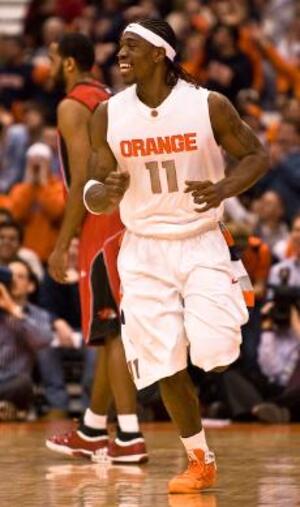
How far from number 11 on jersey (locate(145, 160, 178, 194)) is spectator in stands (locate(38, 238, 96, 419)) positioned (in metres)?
4.60

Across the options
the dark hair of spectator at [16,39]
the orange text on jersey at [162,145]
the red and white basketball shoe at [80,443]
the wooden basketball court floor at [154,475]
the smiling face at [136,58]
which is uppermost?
the dark hair of spectator at [16,39]

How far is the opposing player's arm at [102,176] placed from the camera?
24.9 feet

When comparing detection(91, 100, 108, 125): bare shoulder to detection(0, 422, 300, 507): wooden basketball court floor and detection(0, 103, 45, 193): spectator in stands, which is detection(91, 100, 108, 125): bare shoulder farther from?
detection(0, 103, 45, 193): spectator in stands

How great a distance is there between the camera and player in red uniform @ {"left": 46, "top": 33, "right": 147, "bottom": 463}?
912 cm

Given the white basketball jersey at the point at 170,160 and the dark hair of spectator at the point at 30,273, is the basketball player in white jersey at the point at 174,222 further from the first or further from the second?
the dark hair of spectator at the point at 30,273

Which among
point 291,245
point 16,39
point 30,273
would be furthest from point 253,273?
point 16,39

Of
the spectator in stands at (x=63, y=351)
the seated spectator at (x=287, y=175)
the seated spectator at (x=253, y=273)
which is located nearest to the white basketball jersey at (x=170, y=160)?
the spectator in stands at (x=63, y=351)

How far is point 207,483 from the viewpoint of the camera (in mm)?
7855

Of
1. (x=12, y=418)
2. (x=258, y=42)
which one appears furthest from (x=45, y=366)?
(x=258, y=42)

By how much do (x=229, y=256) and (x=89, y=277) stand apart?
154cm

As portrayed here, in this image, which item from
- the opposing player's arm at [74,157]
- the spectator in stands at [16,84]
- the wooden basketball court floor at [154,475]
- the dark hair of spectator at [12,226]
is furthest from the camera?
the spectator in stands at [16,84]

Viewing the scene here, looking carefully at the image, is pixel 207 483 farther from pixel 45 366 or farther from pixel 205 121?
pixel 45 366

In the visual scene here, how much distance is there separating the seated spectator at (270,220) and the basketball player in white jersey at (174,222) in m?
6.67

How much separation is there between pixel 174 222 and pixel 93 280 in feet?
4.94
